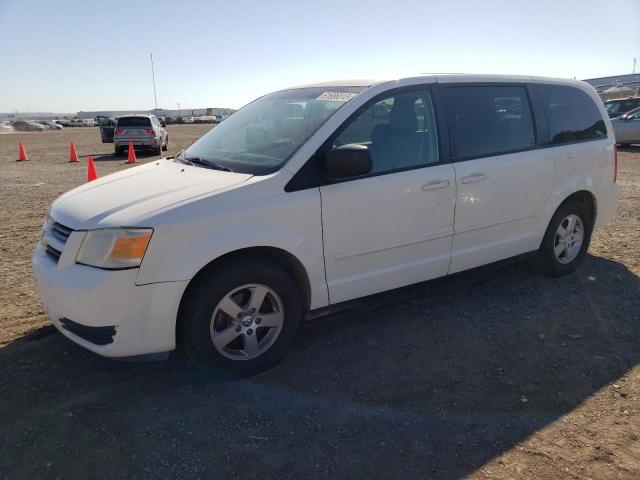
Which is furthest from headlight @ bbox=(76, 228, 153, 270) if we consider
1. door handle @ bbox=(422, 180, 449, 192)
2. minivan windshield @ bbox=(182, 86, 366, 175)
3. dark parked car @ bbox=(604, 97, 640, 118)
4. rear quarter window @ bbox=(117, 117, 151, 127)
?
dark parked car @ bbox=(604, 97, 640, 118)

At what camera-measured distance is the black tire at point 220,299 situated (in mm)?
3006

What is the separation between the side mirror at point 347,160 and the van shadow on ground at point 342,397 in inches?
41.1

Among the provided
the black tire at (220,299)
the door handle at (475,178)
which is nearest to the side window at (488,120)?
the door handle at (475,178)

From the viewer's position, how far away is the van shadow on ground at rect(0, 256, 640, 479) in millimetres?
2574

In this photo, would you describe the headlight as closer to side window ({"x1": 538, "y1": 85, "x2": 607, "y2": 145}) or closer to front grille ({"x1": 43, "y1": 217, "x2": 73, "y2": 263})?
front grille ({"x1": 43, "y1": 217, "x2": 73, "y2": 263})

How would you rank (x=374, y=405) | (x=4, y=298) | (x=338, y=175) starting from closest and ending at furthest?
(x=374, y=405) < (x=338, y=175) < (x=4, y=298)

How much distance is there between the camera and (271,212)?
3.13 metres

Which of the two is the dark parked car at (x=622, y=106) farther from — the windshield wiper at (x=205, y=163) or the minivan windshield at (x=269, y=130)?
the windshield wiper at (x=205, y=163)

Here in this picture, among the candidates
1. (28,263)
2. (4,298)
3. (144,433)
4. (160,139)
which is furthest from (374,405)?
(160,139)

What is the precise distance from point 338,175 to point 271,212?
0.50m

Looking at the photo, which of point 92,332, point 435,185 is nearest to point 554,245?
point 435,185

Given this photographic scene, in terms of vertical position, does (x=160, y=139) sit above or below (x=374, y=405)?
above

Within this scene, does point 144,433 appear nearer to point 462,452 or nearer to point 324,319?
point 324,319

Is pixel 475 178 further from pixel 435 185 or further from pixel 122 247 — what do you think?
pixel 122 247
